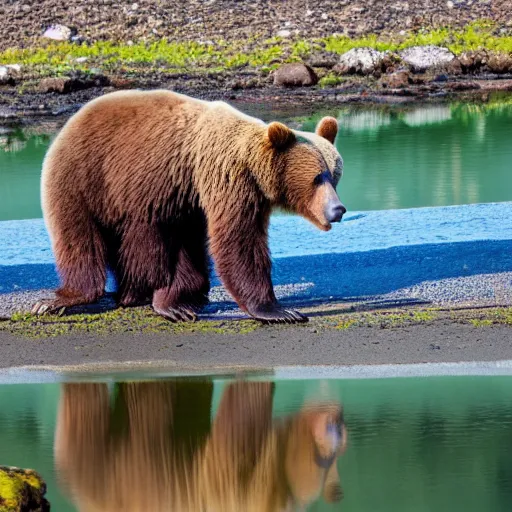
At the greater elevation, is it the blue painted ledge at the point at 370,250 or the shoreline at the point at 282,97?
the blue painted ledge at the point at 370,250

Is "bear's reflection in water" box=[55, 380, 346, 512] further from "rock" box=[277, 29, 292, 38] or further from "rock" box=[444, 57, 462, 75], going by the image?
"rock" box=[277, 29, 292, 38]

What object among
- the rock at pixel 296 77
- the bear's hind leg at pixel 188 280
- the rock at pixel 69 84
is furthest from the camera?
the rock at pixel 296 77

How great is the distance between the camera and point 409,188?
11.7 metres

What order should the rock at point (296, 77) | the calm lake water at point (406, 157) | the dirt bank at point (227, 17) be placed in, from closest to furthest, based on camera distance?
1. the calm lake water at point (406, 157)
2. the rock at point (296, 77)
3. the dirt bank at point (227, 17)

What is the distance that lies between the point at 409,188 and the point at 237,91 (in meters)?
8.99

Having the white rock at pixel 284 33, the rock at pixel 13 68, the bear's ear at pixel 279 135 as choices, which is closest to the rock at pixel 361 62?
the white rock at pixel 284 33

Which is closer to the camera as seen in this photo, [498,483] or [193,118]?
[498,483]

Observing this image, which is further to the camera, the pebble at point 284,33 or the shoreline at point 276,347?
the pebble at point 284,33

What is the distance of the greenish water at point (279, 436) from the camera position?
3.89 metres

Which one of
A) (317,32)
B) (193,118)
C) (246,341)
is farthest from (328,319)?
(317,32)

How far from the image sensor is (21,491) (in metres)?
3.45

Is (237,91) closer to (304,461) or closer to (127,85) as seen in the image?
(127,85)

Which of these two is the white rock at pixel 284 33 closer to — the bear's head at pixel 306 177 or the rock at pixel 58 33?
the rock at pixel 58 33

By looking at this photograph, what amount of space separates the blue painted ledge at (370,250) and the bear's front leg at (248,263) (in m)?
0.79
